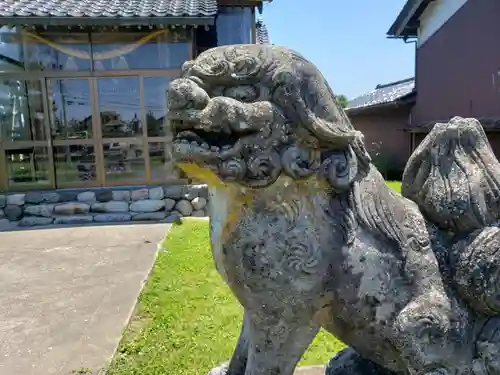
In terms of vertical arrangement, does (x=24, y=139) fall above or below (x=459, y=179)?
below

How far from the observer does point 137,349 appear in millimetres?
3064

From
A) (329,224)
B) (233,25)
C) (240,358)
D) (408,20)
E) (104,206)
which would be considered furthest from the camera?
(408,20)

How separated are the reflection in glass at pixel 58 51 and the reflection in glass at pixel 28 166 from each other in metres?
1.38

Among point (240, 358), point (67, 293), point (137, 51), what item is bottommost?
point (67, 293)

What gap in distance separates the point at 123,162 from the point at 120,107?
918 mm

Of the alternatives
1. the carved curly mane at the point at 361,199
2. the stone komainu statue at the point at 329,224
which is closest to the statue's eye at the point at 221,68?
the stone komainu statue at the point at 329,224

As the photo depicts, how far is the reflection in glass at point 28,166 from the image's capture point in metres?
7.70

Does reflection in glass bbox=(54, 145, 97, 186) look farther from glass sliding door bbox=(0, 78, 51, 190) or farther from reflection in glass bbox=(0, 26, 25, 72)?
reflection in glass bbox=(0, 26, 25, 72)

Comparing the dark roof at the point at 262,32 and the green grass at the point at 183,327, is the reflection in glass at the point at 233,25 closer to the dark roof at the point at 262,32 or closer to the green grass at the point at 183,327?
the dark roof at the point at 262,32

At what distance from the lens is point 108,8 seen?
7.15 metres

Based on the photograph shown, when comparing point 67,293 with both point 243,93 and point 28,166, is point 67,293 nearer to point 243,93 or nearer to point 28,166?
point 243,93

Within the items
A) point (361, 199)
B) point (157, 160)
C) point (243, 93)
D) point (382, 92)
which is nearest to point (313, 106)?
point (243, 93)

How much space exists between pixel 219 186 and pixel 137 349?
222 centimetres

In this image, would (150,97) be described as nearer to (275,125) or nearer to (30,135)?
(30,135)
